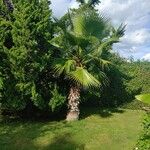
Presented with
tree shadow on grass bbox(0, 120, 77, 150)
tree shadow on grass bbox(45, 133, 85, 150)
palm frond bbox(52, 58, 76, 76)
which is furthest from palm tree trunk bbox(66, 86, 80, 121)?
tree shadow on grass bbox(45, 133, 85, 150)

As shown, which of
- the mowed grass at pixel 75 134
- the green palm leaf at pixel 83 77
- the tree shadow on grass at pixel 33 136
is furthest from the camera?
the green palm leaf at pixel 83 77

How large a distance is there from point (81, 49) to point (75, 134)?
4.28 m

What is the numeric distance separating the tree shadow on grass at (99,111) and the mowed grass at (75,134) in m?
0.24

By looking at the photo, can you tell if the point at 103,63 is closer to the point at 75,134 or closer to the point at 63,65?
the point at 63,65

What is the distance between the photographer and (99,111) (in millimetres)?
24766

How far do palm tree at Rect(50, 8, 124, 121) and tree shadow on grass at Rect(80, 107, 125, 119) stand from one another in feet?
5.83

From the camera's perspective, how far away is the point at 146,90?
2722 cm

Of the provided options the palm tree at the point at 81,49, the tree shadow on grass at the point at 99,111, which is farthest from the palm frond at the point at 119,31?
the tree shadow on grass at the point at 99,111

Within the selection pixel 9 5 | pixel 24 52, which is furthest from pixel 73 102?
pixel 9 5

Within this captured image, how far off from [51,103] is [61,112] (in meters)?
2.14

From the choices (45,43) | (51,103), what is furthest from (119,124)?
(45,43)

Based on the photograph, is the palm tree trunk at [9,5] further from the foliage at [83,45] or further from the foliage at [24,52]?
the foliage at [83,45]

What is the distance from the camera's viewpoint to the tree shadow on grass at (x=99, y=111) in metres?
23.6

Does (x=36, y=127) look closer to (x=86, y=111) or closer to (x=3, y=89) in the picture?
(x=3, y=89)
